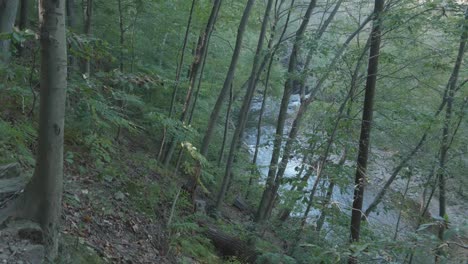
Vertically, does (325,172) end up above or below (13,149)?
above

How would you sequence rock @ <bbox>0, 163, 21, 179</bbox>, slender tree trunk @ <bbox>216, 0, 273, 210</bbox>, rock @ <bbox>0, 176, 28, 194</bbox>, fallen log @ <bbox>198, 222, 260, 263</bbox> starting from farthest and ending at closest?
slender tree trunk @ <bbox>216, 0, 273, 210</bbox>, fallen log @ <bbox>198, 222, 260, 263</bbox>, rock @ <bbox>0, 163, 21, 179</bbox>, rock @ <bbox>0, 176, 28, 194</bbox>

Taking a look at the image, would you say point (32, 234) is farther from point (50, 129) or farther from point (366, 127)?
point (366, 127)

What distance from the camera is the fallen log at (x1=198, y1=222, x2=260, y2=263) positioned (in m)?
7.95

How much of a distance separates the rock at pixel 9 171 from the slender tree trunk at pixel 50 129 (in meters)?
0.90

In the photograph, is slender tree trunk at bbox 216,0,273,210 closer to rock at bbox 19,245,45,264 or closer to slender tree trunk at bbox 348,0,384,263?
slender tree trunk at bbox 348,0,384,263

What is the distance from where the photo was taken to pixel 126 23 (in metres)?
10.7

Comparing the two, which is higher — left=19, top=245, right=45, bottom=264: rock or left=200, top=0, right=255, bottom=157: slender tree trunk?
left=200, top=0, right=255, bottom=157: slender tree trunk

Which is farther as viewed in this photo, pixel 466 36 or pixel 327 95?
pixel 327 95

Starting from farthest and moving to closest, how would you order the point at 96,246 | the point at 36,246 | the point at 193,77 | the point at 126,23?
1. the point at 126,23
2. the point at 193,77
3. the point at 96,246
4. the point at 36,246

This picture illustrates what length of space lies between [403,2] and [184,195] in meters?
5.86

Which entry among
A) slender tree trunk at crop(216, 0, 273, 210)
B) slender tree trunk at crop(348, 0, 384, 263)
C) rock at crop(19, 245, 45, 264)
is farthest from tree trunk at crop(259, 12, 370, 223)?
rock at crop(19, 245, 45, 264)

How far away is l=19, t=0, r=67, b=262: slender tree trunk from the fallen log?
509cm

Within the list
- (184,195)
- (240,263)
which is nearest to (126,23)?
(184,195)

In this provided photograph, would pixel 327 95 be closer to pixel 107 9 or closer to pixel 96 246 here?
pixel 107 9
